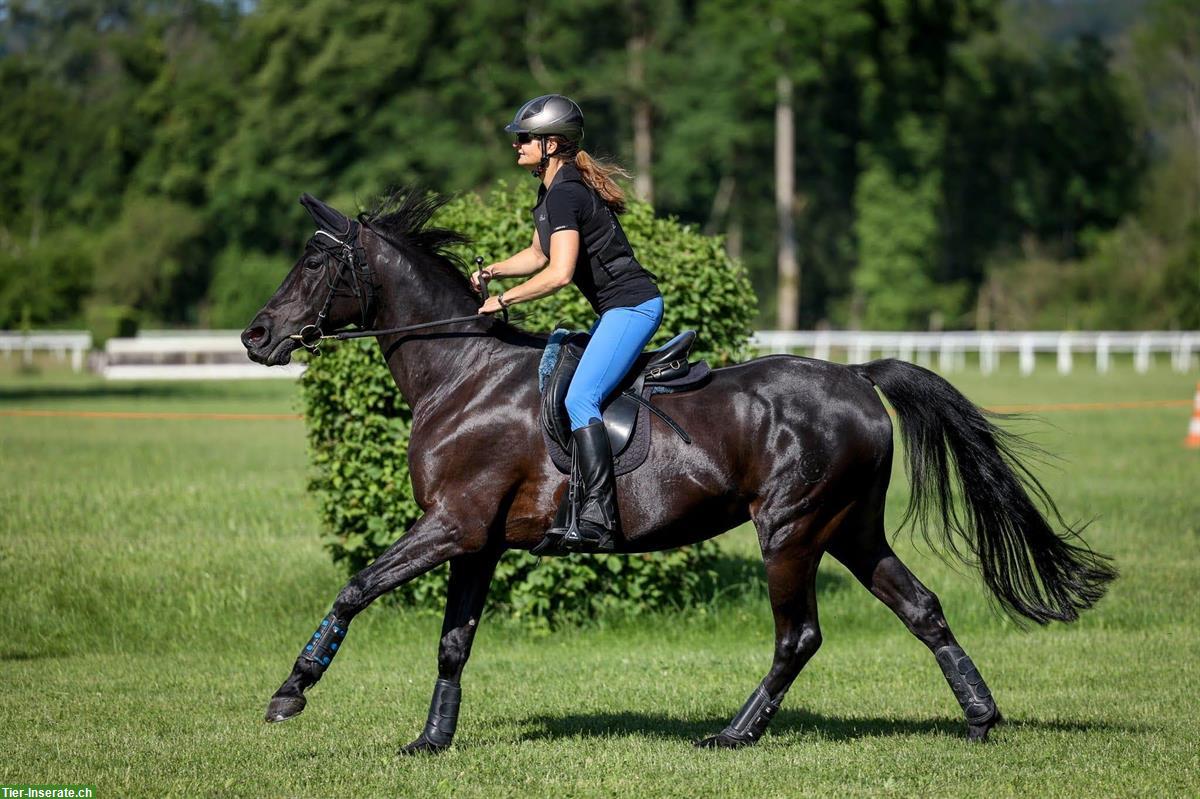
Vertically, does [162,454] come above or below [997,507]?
below

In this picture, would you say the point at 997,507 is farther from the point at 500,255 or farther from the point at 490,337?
the point at 500,255

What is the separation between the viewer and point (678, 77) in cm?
6234

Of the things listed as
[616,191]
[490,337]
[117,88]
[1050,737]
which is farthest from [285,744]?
[117,88]

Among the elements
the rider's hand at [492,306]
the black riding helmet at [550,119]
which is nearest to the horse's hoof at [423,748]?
the rider's hand at [492,306]

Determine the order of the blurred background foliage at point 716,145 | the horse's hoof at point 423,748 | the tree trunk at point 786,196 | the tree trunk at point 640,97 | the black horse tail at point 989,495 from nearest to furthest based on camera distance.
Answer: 1. the horse's hoof at point 423,748
2. the black horse tail at point 989,495
3. the tree trunk at point 786,196
4. the blurred background foliage at point 716,145
5. the tree trunk at point 640,97

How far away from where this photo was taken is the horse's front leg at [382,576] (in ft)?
25.1

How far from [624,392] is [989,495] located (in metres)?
2.16

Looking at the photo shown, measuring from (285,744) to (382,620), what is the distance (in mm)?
3876

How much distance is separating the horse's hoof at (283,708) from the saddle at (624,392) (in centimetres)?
172

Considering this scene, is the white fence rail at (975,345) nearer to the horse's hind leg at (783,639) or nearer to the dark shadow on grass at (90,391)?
the dark shadow on grass at (90,391)

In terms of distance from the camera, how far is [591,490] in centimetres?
779

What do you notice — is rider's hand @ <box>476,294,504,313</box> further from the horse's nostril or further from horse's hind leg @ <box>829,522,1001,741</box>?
horse's hind leg @ <box>829,522,1001,741</box>

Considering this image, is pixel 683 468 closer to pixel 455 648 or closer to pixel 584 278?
pixel 584 278

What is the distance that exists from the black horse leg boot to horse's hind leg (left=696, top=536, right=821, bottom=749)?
36.9 inches
